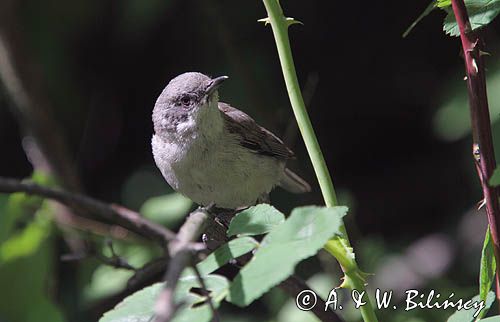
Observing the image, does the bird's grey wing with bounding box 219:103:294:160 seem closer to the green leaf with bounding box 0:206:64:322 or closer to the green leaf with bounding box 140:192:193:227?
the green leaf with bounding box 140:192:193:227

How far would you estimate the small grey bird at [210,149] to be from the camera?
3533mm

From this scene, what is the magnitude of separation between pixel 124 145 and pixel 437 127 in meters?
2.59

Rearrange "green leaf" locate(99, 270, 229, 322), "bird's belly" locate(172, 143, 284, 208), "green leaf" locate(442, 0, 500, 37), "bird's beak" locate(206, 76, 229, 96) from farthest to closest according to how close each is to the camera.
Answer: "bird's beak" locate(206, 76, 229, 96)
"bird's belly" locate(172, 143, 284, 208)
"green leaf" locate(442, 0, 500, 37)
"green leaf" locate(99, 270, 229, 322)

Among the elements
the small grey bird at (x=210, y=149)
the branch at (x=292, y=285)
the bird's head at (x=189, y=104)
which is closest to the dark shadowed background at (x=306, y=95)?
the small grey bird at (x=210, y=149)

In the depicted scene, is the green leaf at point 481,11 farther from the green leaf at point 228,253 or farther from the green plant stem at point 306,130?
the green leaf at point 228,253

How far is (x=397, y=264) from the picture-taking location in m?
5.10

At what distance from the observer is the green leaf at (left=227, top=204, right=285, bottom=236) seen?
1.41m

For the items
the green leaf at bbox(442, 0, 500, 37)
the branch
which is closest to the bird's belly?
the branch

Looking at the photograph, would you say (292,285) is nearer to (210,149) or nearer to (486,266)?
(486,266)

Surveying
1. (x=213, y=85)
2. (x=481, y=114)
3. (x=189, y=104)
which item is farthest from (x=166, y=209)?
(x=481, y=114)

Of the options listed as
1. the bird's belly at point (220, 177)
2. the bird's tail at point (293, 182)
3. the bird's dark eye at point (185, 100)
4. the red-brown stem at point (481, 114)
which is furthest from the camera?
the bird's tail at point (293, 182)

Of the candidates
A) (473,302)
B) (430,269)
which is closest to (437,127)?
(430,269)

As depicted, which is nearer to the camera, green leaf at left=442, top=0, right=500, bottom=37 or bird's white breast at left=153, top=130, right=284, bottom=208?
green leaf at left=442, top=0, right=500, bottom=37

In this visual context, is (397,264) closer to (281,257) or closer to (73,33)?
(73,33)
